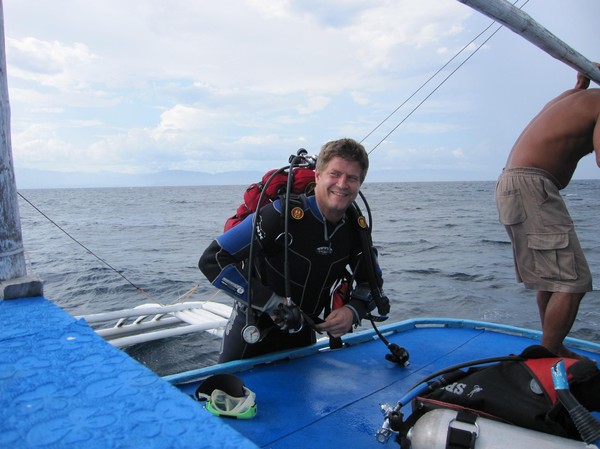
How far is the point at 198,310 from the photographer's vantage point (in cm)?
580

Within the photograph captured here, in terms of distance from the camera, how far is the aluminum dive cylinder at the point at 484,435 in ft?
5.30

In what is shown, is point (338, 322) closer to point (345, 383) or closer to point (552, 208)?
point (345, 383)

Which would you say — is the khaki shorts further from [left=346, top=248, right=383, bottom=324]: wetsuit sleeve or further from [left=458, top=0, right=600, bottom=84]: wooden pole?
[left=346, top=248, right=383, bottom=324]: wetsuit sleeve

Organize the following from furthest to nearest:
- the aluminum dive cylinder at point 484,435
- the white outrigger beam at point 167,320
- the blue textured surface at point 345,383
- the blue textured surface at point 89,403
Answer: the white outrigger beam at point 167,320 < the blue textured surface at point 345,383 < the aluminum dive cylinder at point 484,435 < the blue textured surface at point 89,403

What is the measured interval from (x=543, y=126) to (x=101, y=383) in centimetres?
278

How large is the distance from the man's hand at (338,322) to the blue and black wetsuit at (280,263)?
61mm

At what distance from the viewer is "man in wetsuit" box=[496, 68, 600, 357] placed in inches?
106

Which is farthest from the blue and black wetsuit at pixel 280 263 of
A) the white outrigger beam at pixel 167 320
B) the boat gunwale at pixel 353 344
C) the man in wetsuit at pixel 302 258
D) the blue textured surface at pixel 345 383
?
the white outrigger beam at pixel 167 320

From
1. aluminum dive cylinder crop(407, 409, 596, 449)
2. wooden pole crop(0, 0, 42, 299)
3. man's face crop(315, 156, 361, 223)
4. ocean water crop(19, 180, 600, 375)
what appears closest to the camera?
A: aluminum dive cylinder crop(407, 409, 596, 449)

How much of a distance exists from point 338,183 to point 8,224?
5.83 ft

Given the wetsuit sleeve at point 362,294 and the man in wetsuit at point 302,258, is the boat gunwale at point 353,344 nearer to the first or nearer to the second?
the man in wetsuit at point 302,258

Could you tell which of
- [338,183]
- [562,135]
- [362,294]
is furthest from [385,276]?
[338,183]

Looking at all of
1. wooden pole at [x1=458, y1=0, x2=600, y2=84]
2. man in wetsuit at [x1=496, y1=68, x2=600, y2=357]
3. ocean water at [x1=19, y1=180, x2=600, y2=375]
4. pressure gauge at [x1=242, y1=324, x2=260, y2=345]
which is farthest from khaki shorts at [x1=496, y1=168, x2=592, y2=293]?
ocean water at [x1=19, y1=180, x2=600, y2=375]

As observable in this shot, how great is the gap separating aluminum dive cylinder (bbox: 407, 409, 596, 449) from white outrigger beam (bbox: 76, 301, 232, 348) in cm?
350
